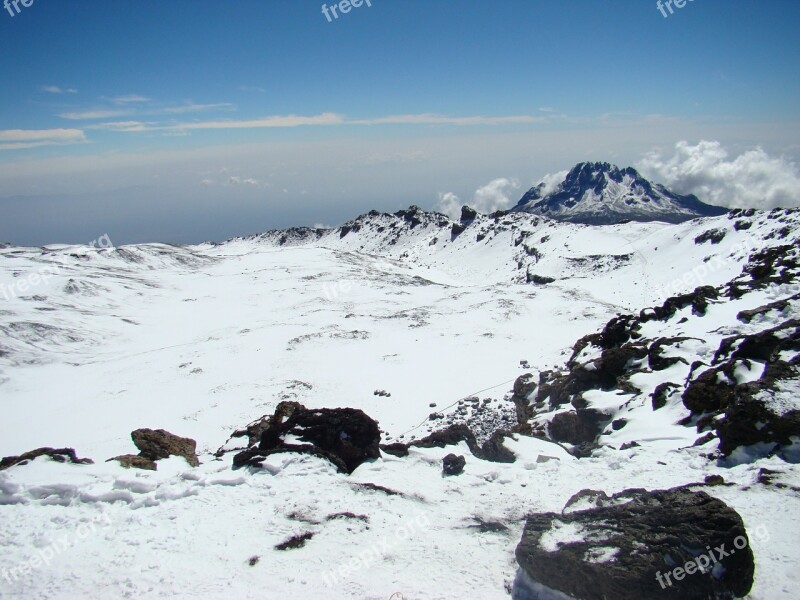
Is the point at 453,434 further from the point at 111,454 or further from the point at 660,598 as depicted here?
the point at 111,454

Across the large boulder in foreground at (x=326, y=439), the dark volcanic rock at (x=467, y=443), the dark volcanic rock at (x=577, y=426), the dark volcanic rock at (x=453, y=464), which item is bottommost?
the dark volcanic rock at (x=577, y=426)

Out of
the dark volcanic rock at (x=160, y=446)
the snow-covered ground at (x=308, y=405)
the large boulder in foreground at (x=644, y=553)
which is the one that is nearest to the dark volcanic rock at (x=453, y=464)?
the snow-covered ground at (x=308, y=405)

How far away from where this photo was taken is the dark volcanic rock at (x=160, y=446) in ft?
59.1

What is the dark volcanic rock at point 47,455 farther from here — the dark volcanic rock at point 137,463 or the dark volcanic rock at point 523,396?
the dark volcanic rock at point 523,396

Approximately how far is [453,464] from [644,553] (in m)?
7.90

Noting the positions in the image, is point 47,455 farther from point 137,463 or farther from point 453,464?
point 453,464

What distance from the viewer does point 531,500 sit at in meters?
14.1

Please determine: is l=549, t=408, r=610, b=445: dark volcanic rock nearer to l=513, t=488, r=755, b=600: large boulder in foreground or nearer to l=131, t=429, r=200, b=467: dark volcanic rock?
l=513, t=488, r=755, b=600: large boulder in foreground

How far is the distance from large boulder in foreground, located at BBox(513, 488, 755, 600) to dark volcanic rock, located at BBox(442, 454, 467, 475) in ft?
18.6

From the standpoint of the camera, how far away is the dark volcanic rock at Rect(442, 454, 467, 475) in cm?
1648

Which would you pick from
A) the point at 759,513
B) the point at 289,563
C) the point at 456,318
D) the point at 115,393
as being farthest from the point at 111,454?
the point at 456,318

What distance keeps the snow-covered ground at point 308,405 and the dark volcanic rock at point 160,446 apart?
2.21 metres

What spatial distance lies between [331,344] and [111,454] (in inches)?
855

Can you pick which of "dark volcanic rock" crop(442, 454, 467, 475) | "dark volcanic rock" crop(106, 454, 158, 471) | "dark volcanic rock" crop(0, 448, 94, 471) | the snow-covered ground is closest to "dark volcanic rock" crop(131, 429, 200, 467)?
"dark volcanic rock" crop(106, 454, 158, 471)
